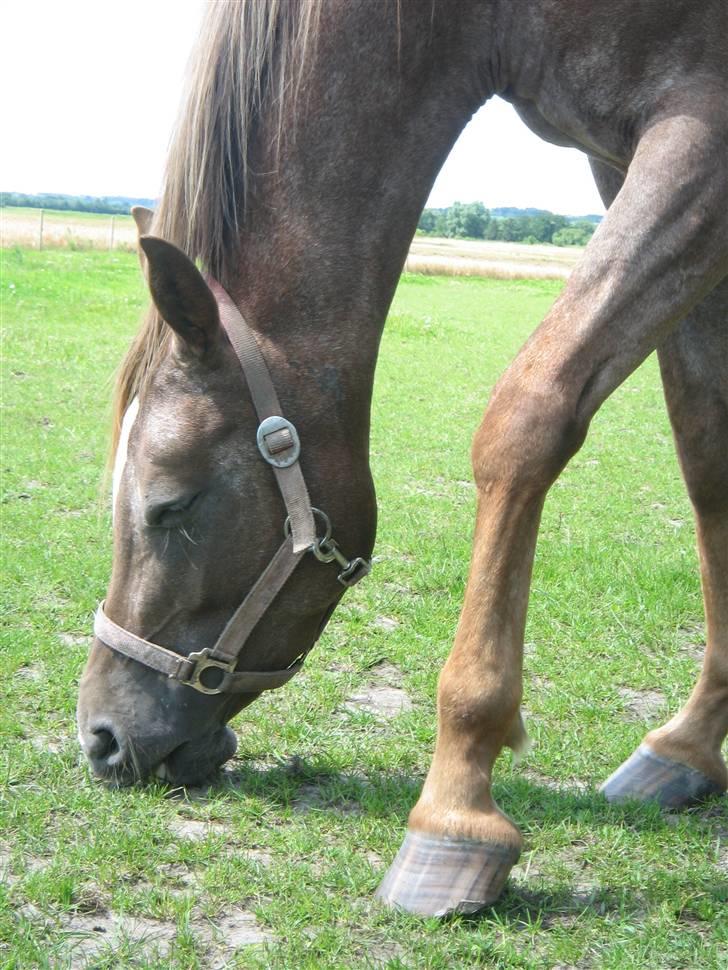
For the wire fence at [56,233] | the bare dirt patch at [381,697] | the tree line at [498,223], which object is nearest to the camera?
the bare dirt patch at [381,697]

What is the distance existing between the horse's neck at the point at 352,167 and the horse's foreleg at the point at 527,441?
19.9 inches

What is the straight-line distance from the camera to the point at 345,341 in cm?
251

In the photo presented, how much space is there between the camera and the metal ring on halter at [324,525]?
255cm

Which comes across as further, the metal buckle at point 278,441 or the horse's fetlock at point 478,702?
the metal buckle at point 278,441

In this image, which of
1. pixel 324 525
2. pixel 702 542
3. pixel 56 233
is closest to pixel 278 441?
pixel 324 525

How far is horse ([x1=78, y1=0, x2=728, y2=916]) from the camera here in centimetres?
217

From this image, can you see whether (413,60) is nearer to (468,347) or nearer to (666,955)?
(666,955)

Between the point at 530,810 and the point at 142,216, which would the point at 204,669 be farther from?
the point at 142,216

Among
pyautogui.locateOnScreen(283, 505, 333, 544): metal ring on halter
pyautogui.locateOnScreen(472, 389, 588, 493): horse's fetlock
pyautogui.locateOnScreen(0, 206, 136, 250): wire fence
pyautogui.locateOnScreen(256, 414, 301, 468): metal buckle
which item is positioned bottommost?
pyautogui.locateOnScreen(283, 505, 333, 544): metal ring on halter

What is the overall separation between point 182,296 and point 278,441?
39cm

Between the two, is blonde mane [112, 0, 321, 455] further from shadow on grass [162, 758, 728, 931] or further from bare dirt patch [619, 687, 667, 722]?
bare dirt patch [619, 687, 667, 722]

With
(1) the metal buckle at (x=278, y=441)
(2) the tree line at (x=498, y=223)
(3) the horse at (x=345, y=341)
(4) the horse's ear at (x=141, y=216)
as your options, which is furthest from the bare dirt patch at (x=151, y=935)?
(2) the tree line at (x=498, y=223)

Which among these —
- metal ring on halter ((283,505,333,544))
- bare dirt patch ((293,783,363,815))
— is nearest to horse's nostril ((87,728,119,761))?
bare dirt patch ((293,783,363,815))

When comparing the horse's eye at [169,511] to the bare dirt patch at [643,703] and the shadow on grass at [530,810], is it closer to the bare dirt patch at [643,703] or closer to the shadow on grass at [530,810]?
the shadow on grass at [530,810]
